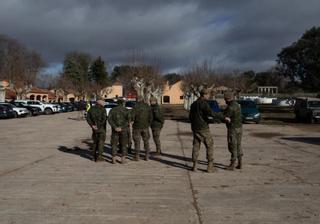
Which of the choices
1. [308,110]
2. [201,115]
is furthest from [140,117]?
[308,110]

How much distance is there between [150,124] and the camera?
571 inches

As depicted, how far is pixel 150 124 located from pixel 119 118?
131 cm

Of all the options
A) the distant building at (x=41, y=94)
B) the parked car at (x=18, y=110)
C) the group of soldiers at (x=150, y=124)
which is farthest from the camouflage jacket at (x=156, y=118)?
the distant building at (x=41, y=94)

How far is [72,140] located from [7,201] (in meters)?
12.6

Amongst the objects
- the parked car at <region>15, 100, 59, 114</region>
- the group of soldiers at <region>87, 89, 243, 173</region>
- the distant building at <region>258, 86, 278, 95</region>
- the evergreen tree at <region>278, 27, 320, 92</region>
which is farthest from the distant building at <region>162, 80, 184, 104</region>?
the group of soldiers at <region>87, 89, 243, 173</region>

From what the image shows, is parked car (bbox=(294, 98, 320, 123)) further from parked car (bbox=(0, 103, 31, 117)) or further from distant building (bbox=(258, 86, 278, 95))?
distant building (bbox=(258, 86, 278, 95))

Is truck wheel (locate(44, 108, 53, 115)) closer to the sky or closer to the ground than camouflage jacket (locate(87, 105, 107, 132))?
closer to the ground

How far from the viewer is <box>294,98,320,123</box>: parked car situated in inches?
1399

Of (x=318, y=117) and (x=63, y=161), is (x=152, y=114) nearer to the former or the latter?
(x=63, y=161)

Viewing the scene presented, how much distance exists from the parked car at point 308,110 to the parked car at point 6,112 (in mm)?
24737

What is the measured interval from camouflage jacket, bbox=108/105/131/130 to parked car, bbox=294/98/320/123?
81.1 feet

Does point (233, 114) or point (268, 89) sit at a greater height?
point (268, 89)

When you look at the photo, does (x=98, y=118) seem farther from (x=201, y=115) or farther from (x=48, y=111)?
(x=48, y=111)

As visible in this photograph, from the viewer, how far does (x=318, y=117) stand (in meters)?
35.5
